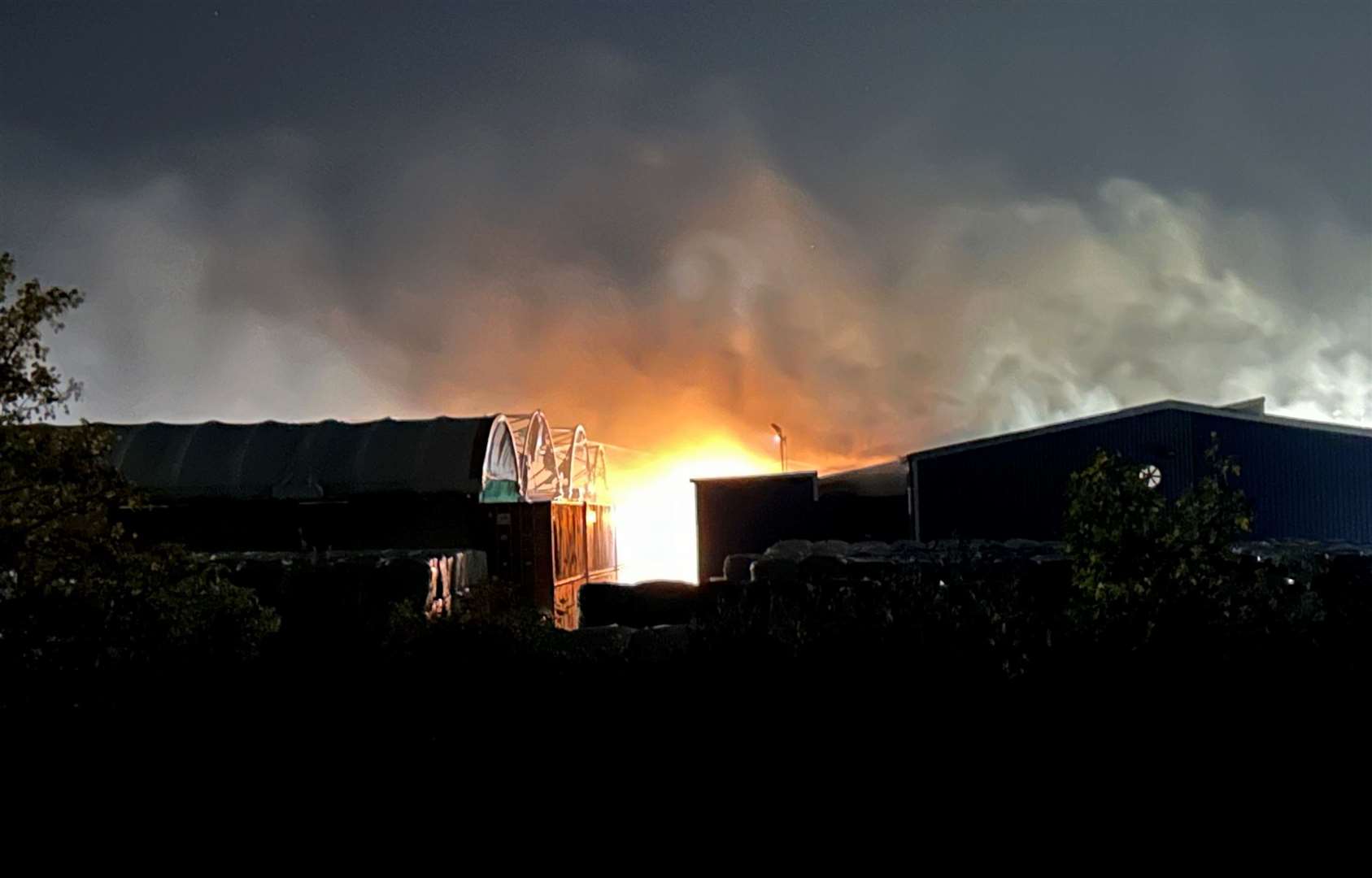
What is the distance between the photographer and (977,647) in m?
7.22

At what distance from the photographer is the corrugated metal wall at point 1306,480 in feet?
80.4

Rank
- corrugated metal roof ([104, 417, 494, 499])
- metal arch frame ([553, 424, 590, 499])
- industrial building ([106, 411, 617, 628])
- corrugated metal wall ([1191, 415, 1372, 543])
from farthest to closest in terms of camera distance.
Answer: metal arch frame ([553, 424, 590, 499])
corrugated metal roof ([104, 417, 494, 499])
corrugated metal wall ([1191, 415, 1372, 543])
industrial building ([106, 411, 617, 628])

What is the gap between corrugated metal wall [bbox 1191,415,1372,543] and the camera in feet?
80.4

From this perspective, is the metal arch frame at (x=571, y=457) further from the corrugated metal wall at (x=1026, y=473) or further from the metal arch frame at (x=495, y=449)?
the corrugated metal wall at (x=1026, y=473)

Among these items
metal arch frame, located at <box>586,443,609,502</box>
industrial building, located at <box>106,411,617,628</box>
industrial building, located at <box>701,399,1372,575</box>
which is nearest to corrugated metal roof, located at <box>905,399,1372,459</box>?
industrial building, located at <box>701,399,1372,575</box>

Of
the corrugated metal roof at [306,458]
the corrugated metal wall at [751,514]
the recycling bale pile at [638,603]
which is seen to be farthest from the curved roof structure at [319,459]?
the recycling bale pile at [638,603]

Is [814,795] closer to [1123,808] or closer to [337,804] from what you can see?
[1123,808]

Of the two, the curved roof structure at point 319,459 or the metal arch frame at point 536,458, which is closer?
the curved roof structure at point 319,459

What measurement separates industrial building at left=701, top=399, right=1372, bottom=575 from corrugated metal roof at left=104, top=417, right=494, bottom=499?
11107 millimetres

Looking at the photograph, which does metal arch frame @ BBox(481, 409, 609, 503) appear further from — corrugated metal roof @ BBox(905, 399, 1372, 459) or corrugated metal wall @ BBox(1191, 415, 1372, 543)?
corrugated metal wall @ BBox(1191, 415, 1372, 543)

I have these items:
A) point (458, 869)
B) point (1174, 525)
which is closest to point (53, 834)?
point (458, 869)

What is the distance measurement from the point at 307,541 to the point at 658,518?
61.2 feet

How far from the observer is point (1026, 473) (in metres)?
26.0

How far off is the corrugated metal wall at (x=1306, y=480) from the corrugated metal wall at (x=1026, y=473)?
745 mm
